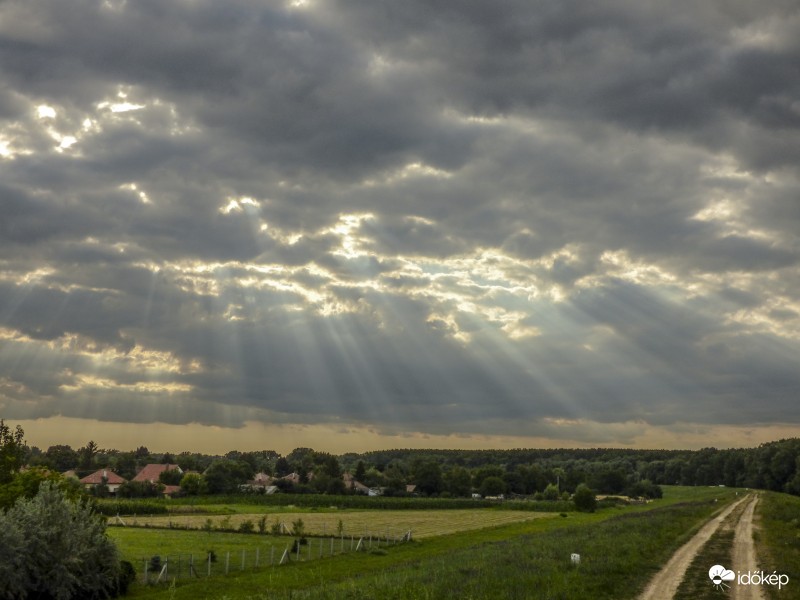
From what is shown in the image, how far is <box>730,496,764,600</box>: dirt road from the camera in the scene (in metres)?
29.1

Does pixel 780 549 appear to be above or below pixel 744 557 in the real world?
below

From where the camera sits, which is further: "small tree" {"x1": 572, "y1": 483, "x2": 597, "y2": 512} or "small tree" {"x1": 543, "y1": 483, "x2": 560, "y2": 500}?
"small tree" {"x1": 543, "y1": 483, "x2": 560, "y2": 500}

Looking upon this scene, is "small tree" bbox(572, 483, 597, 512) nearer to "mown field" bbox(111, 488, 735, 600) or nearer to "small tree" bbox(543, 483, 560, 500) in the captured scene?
"small tree" bbox(543, 483, 560, 500)

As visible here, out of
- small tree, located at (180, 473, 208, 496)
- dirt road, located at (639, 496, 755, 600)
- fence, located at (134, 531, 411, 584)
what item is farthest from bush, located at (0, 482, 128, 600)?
small tree, located at (180, 473, 208, 496)

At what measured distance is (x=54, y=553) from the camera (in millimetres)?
39500

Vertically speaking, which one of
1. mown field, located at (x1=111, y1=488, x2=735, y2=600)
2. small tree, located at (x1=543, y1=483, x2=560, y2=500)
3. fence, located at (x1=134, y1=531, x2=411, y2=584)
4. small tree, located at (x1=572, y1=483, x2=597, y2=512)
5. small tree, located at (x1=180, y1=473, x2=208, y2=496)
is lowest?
small tree, located at (x1=543, y1=483, x2=560, y2=500)

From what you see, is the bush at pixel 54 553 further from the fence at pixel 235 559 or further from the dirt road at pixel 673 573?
the dirt road at pixel 673 573

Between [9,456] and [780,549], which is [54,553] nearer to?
[9,456]

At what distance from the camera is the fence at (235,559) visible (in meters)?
47.9

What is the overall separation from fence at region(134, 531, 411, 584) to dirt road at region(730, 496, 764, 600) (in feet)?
99.9

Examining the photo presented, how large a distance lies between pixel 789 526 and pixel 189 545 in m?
57.4

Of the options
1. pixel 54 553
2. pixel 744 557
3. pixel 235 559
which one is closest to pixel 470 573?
pixel 744 557

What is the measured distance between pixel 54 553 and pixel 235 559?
20127 millimetres

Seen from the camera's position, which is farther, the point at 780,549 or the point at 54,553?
the point at 780,549
